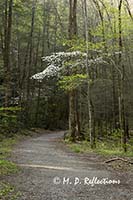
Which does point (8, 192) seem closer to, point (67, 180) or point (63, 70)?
point (67, 180)

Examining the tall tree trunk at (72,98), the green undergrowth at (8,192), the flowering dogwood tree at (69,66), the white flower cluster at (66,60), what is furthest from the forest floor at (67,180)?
the tall tree trunk at (72,98)

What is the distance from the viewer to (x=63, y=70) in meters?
18.7

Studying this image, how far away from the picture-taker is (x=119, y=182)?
29.6 feet

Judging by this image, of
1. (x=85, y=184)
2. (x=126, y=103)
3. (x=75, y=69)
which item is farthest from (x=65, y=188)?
(x=126, y=103)

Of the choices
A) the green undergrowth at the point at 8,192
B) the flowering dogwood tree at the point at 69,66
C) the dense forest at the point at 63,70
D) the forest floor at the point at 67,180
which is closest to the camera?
the green undergrowth at the point at 8,192

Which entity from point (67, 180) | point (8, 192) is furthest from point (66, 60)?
point (8, 192)

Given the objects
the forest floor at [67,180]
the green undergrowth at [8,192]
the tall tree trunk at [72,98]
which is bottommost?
the forest floor at [67,180]

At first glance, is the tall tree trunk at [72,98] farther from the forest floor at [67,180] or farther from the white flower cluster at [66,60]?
the forest floor at [67,180]

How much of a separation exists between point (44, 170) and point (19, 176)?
1.21 meters

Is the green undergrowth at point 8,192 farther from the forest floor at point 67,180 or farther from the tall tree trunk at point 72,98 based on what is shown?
the tall tree trunk at point 72,98

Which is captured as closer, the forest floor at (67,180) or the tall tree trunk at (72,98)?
the forest floor at (67,180)

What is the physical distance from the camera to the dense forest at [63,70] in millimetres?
19578

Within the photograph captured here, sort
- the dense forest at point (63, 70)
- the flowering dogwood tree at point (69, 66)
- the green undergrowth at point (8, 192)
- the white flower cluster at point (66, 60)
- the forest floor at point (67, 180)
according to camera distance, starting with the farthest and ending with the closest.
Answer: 1. the dense forest at point (63, 70)
2. the white flower cluster at point (66, 60)
3. the flowering dogwood tree at point (69, 66)
4. the forest floor at point (67, 180)
5. the green undergrowth at point (8, 192)

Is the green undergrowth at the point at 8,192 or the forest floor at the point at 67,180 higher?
the green undergrowth at the point at 8,192
